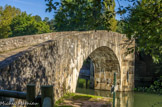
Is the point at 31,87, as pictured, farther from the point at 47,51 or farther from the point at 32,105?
the point at 47,51

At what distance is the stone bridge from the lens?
5.07m

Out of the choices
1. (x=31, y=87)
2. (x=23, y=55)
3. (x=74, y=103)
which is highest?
(x=23, y=55)

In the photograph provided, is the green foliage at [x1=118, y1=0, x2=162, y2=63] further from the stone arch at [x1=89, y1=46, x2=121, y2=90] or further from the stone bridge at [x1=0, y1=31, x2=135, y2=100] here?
the stone arch at [x1=89, y1=46, x2=121, y2=90]

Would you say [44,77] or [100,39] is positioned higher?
[100,39]

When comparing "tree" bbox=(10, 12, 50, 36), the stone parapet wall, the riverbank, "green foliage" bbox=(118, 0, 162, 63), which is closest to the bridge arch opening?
the stone parapet wall

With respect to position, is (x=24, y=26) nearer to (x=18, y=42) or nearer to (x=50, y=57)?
(x=18, y=42)

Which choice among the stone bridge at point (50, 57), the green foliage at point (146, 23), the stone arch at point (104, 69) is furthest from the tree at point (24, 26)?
the green foliage at point (146, 23)

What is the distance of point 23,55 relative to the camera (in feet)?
17.6

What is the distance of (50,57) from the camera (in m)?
6.98

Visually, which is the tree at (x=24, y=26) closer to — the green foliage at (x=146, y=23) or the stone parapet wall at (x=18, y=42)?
the stone parapet wall at (x=18, y=42)

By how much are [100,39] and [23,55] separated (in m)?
8.29

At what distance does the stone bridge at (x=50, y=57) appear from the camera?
507cm

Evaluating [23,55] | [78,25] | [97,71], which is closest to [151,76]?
[97,71]

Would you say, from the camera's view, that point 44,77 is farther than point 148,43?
Yes
